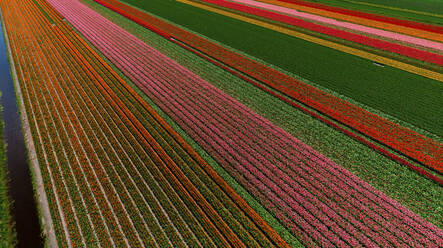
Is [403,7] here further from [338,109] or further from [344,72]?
[338,109]

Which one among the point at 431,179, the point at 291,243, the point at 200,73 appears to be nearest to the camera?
the point at 291,243

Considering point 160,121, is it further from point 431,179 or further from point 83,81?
point 431,179

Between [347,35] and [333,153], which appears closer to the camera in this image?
[333,153]

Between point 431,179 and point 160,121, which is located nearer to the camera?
point 431,179

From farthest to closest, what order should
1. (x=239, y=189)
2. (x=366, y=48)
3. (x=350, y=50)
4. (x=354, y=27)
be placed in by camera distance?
(x=354, y=27)
(x=366, y=48)
(x=350, y=50)
(x=239, y=189)

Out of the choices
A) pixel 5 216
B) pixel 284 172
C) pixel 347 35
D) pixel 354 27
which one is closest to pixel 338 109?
pixel 284 172

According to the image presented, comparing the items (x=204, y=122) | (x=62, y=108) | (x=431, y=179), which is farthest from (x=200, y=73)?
(x=431, y=179)

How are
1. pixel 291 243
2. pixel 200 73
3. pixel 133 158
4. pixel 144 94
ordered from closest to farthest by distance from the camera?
pixel 291 243
pixel 133 158
pixel 144 94
pixel 200 73
